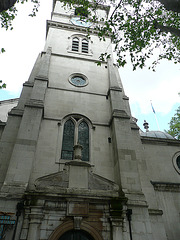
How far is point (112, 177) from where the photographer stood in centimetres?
1061

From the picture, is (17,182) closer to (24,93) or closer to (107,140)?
(107,140)

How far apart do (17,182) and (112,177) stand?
5249 millimetres

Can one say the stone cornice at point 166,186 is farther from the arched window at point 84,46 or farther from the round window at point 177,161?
the arched window at point 84,46

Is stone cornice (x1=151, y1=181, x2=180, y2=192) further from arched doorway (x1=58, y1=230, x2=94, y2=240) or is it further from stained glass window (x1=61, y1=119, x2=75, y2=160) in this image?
stained glass window (x1=61, y1=119, x2=75, y2=160)

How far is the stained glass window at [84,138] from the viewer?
11378mm

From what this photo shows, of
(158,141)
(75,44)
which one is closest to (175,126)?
(158,141)

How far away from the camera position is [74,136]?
39.2 ft

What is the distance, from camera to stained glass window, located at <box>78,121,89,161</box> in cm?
1138

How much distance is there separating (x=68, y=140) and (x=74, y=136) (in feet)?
1.62

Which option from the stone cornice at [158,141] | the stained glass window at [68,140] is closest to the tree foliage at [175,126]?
the stone cornice at [158,141]

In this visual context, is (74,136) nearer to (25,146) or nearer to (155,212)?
(25,146)

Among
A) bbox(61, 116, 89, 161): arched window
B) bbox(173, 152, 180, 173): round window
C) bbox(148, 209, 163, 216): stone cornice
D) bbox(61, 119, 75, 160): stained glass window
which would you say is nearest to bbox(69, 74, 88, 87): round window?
bbox(61, 116, 89, 161): arched window

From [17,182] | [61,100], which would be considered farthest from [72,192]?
[61,100]

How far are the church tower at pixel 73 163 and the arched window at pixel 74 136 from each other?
65 millimetres
